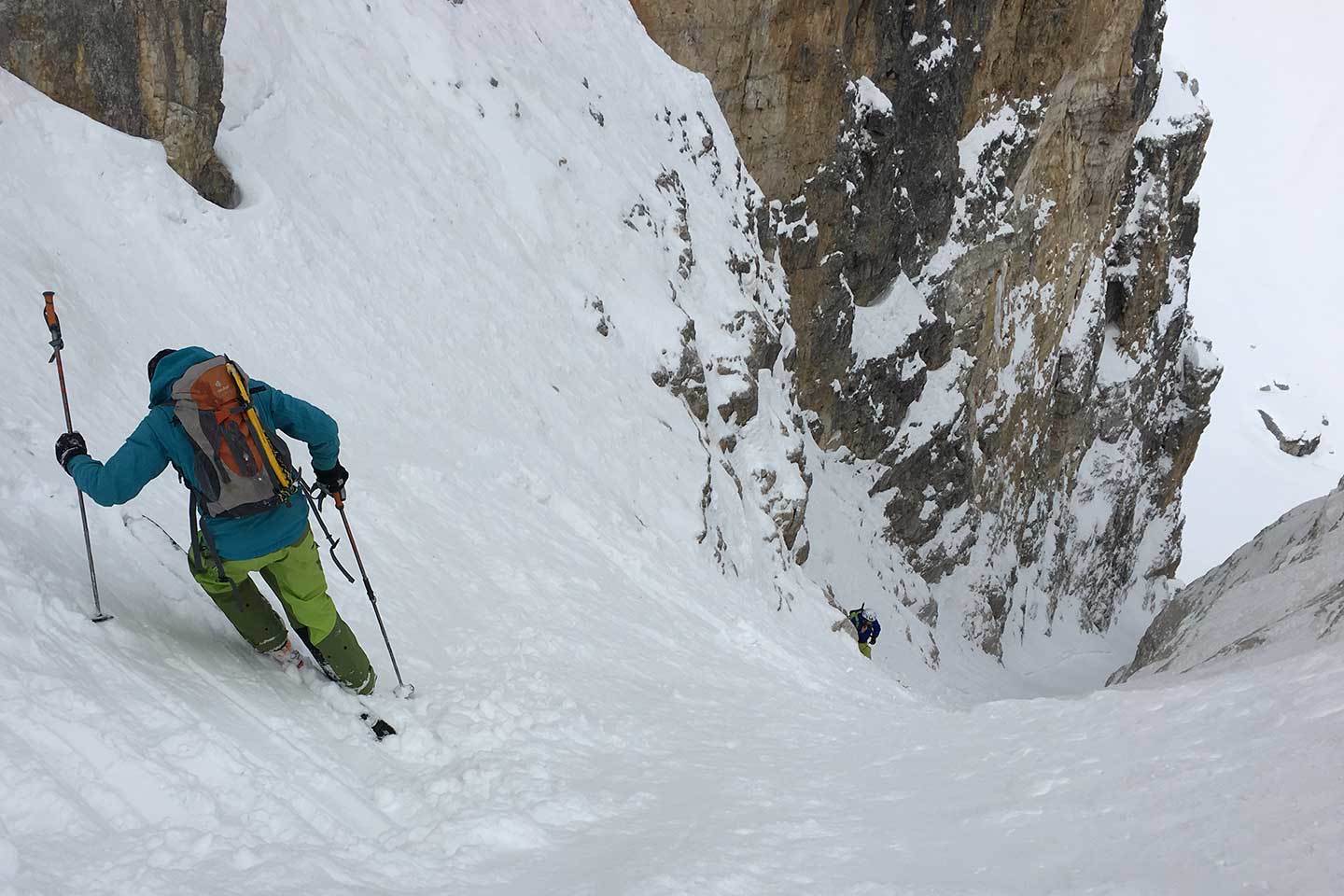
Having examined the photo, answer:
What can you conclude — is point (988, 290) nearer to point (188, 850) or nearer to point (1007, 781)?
point (1007, 781)

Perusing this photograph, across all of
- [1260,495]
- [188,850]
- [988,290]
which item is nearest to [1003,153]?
[988,290]

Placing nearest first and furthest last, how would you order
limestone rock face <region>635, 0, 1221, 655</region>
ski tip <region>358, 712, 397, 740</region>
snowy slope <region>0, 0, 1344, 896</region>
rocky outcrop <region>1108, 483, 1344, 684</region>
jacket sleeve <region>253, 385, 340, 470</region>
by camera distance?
snowy slope <region>0, 0, 1344, 896</region> → jacket sleeve <region>253, 385, 340, 470</region> → ski tip <region>358, 712, 397, 740</region> → rocky outcrop <region>1108, 483, 1344, 684</region> → limestone rock face <region>635, 0, 1221, 655</region>

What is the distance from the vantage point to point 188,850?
3.59 meters

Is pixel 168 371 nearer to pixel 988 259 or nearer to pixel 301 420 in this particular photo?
pixel 301 420

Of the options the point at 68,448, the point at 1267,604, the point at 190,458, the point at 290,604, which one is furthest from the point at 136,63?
the point at 1267,604

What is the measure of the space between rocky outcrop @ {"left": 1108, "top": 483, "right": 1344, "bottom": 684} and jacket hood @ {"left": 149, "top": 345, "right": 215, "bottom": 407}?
7263 mm

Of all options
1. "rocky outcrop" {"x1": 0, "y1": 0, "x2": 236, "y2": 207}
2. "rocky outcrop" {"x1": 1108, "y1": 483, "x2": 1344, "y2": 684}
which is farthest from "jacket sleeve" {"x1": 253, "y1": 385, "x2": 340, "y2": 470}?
"rocky outcrop" {"x1": 0, "y1": 0, "x2": 236, "y2": 207}

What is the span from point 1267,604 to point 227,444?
33.5ft

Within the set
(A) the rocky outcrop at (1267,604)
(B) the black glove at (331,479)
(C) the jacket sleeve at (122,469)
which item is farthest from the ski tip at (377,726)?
(A) the rocky outcrop at (1267,604)

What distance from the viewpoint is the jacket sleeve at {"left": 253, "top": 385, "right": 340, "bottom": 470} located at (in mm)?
4844

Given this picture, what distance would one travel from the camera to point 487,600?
26.7ft

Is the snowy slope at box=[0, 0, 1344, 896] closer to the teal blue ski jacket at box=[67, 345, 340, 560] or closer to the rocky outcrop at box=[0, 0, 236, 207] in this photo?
the rocky outcrop at box=[0, 0, 236, 207]

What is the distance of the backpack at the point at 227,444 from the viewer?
4473mm

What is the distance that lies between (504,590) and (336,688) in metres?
3.29
